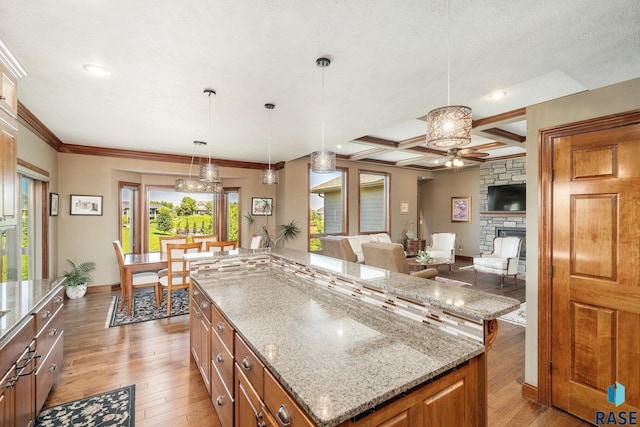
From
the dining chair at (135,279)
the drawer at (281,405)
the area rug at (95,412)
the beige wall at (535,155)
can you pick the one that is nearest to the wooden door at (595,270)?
the beige wall at (535,155)

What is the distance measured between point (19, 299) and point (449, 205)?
930 cm

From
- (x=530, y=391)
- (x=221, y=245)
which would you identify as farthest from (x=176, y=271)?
(x=530, y=391)

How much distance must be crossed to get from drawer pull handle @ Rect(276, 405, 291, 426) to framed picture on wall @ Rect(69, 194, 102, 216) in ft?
19.1

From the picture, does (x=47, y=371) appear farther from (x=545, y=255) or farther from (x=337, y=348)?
(x=545, y=255)

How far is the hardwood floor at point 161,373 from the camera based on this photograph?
2.11m

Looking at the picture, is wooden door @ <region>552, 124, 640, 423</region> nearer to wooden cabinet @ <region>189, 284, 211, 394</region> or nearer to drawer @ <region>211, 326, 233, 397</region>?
drawer @ <region>211, 326, 233, 397</region>

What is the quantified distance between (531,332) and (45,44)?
414 centimetres

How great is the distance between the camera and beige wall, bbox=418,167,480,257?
845 centimetres

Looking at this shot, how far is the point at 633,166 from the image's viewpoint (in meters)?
1.83

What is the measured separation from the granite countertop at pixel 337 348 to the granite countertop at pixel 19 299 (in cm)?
101

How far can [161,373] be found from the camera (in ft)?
8.71

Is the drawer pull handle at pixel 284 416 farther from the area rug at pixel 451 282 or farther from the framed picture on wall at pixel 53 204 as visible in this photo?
the framed picture on wall at pixel 53 204

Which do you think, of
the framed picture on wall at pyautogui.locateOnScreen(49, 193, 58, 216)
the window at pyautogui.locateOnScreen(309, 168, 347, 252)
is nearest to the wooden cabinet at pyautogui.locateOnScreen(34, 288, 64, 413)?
the framed picture on wall at pyautogui.locateOnScreen(49, 193, 58, 216)

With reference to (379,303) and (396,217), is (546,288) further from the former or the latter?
(396,217)
